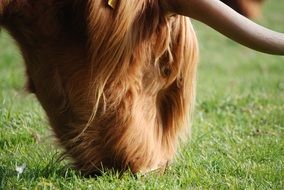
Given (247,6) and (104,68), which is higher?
(104,68)

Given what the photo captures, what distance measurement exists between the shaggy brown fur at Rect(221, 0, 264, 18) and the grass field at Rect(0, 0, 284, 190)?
4941 millimetres

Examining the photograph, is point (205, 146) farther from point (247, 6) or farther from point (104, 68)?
point (247, 6)

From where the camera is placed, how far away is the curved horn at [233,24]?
9.21ft

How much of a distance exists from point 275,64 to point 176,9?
6.45 m

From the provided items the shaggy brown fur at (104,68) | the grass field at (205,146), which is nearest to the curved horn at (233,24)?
the shaggy brown fur at (104,68)

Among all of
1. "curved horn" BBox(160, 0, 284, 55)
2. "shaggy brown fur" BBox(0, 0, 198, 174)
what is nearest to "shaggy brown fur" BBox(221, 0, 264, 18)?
"shaggy brown fur" BBox(0, 0, 198, 174)

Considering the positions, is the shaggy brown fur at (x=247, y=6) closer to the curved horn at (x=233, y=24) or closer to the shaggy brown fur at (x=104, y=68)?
the shaggy brown fur at (x=104, y=68)

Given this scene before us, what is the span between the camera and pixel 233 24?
283 centimetres

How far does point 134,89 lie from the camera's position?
10.3 ft

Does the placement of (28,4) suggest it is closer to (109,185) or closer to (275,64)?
(109,185)

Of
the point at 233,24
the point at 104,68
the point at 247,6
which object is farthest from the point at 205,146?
the point at 247,6

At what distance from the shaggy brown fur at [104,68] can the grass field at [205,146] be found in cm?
16

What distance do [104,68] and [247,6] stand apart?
31.7 ft

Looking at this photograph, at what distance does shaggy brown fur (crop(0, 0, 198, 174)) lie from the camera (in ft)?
9.84
